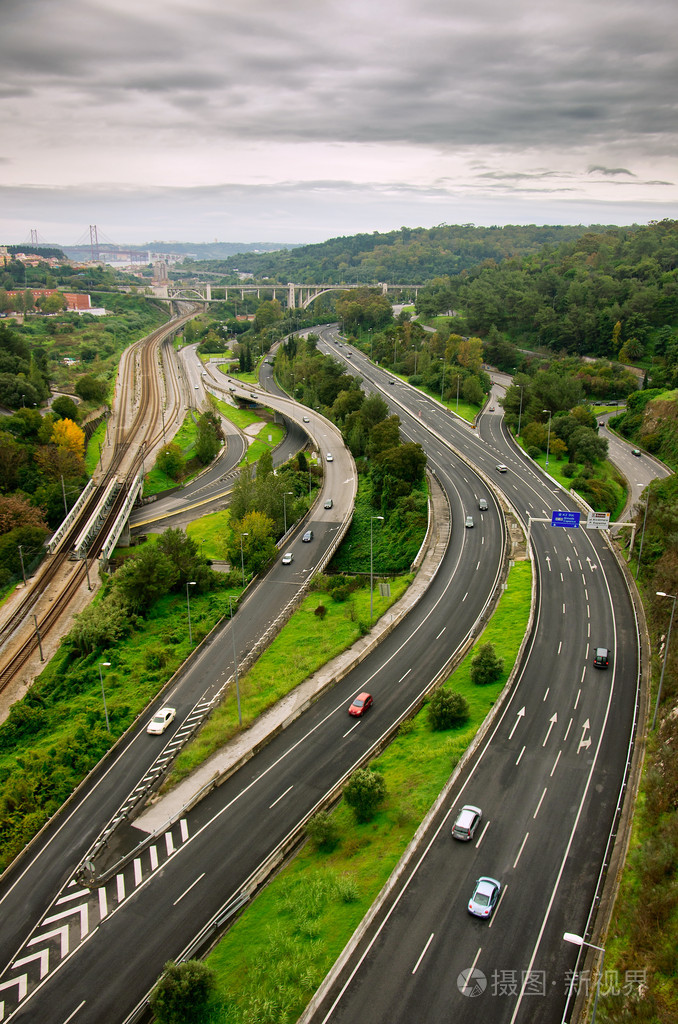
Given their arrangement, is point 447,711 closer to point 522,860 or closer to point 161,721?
point 522,860

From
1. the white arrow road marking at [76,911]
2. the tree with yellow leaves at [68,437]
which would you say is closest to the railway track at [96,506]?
the tree with yellow leaves at [68,437]

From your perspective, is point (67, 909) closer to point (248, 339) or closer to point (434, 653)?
point (434, 653)

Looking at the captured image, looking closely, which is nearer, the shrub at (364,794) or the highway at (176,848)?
the highway at (176,848)

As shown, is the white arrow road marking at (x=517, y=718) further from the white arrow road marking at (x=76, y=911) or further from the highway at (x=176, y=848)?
the white arrow road marking at (x=76, y=911)

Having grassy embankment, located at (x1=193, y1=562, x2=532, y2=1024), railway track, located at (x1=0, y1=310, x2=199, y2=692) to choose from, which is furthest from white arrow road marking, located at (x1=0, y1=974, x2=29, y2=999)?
railway track, located at (x1=0, y1=310, x2=199, y2=692)

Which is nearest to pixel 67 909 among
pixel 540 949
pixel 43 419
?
pixel 540 949

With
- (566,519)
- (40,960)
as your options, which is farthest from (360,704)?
(566,519)

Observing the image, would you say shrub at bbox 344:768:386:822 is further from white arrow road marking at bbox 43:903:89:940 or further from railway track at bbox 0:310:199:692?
railway track at bbox 0:310:199:692
